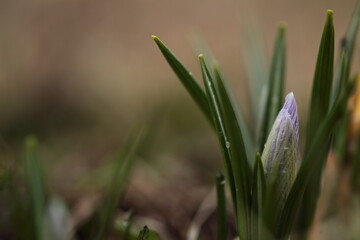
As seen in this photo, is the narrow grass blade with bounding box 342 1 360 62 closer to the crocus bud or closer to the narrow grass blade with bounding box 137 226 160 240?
the crocus bud

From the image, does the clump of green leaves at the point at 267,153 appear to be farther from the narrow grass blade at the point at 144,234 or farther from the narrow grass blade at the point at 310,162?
the narrow grass blade at the point at 144,234

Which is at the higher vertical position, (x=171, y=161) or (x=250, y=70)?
(x=250, y=70)

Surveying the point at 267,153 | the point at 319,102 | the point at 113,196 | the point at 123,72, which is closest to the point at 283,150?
the point at 267,153

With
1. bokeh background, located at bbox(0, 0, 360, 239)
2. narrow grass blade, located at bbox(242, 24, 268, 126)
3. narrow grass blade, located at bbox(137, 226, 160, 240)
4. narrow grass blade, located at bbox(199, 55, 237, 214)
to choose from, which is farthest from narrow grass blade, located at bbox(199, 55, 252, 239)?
bokeh background, located at bbox(0, 0, 360, 239)

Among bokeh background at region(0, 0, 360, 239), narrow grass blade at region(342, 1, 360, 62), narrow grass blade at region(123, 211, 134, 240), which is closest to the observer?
narrow grass blade at region(123, 211, 134, 240)

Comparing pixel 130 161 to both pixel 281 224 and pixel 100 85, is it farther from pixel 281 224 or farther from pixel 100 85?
pixel 100 85

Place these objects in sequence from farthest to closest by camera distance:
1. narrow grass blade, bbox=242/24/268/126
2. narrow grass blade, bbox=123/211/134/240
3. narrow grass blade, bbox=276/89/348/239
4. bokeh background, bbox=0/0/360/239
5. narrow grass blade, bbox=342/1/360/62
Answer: bokeh background, bbox=0/0/360/239 → narrow grass blade, bbox=242/24/268/126 → narrow grass blade, bbox=342/1/360/62 → narrow grass blade, bbox=123/211/134/240 → narrow grass blade, bbox=276/89/348/239

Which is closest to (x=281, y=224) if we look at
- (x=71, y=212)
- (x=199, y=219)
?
(x=199, y=219)
